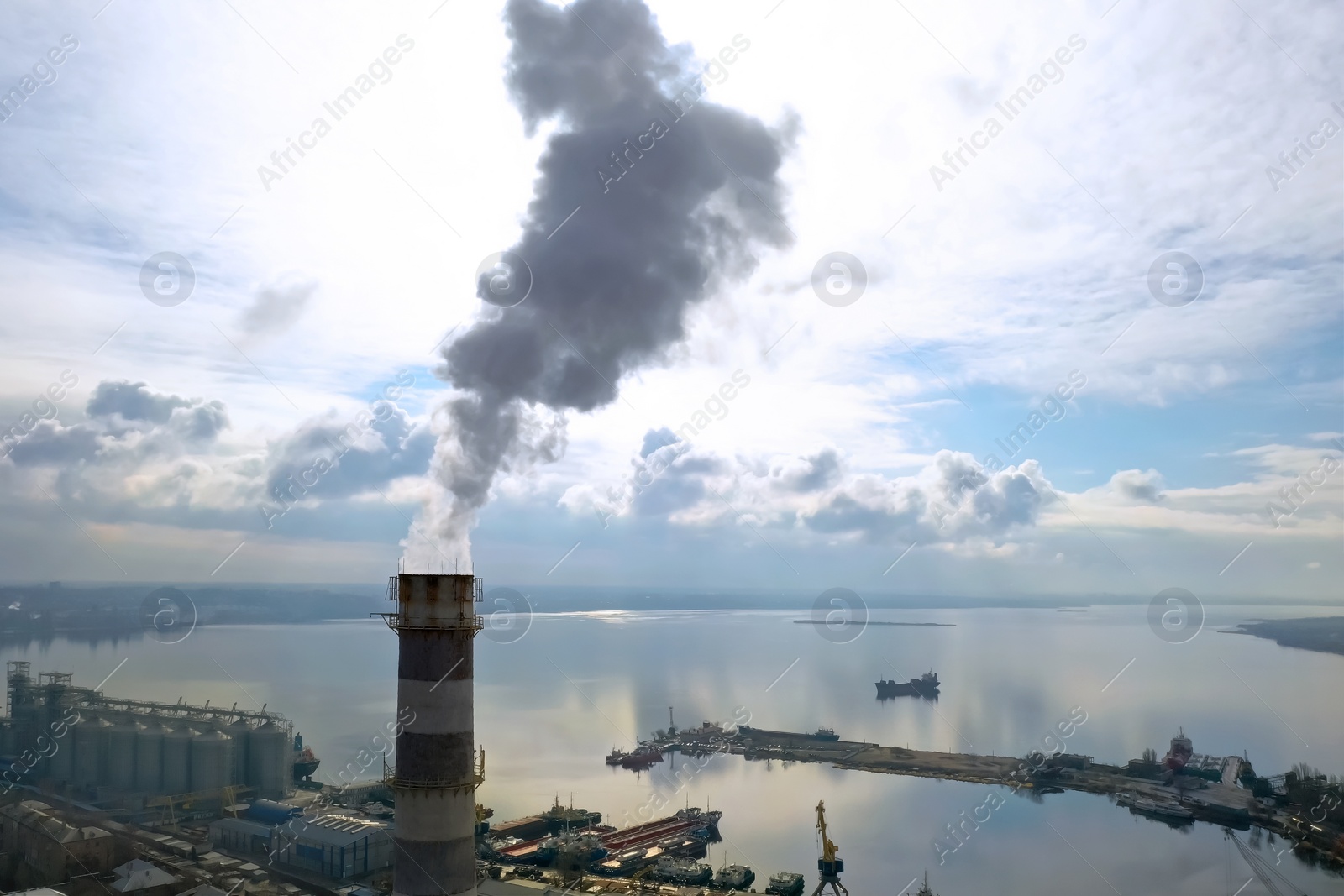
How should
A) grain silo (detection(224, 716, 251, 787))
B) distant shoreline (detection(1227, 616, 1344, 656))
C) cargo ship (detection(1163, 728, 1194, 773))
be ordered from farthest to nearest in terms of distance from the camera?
distant shoreline (detection(1227, 616, 1344, 656))
cargo ship (detection(1163, 728, 1194, 773))
grain silo (detection(224, 716, 251, 787))

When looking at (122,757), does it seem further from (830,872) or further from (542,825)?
(830,872)

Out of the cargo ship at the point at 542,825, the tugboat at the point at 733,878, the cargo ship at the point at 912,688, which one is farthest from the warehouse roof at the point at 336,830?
the cargo ship at the point at 912,688

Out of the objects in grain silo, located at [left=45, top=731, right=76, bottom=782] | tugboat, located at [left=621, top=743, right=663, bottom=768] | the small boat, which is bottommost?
the small boat

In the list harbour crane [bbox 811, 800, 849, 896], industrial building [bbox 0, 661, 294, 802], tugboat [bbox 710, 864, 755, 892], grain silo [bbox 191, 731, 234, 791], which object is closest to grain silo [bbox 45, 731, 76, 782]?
industrial building [bbox 0, 661, 294, 802]

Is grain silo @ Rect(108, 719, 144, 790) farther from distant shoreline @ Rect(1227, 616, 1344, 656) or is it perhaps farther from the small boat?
distant shoreline @ Rect(1227, 616, 1344, 656)

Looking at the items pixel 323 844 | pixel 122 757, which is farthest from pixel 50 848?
pixel 122 757

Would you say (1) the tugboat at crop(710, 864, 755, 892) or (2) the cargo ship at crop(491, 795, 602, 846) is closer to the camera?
(1) the tugboat at crop(710, 864, 755, 892)

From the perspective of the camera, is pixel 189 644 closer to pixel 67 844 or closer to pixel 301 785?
pixel 301 785
